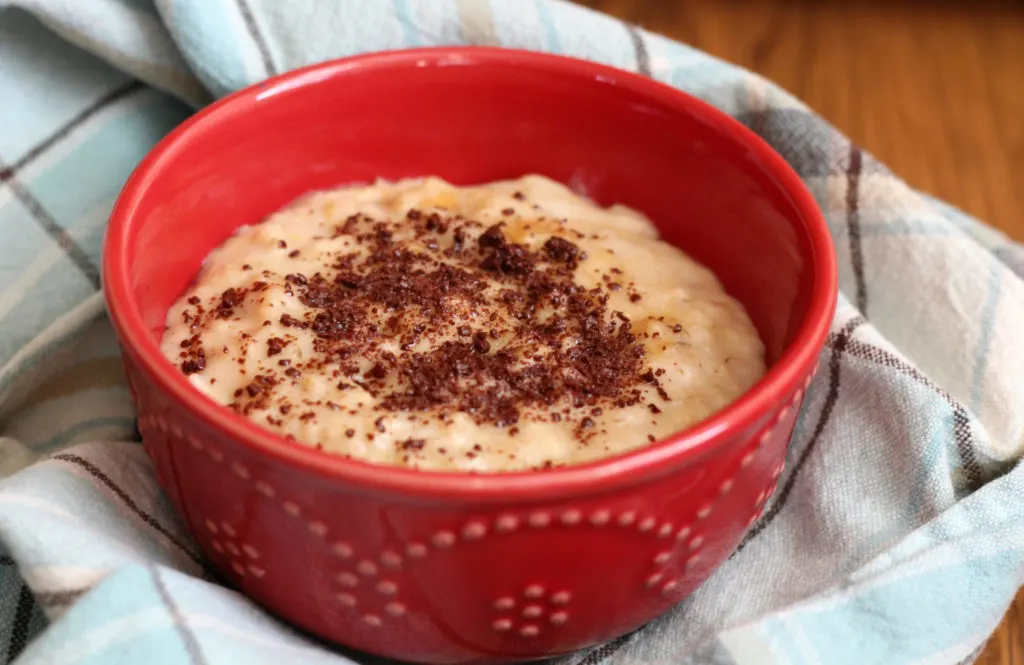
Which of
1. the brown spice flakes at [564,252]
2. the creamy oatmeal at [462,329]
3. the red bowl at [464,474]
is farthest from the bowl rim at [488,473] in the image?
the brown spice flakes at [564,252]

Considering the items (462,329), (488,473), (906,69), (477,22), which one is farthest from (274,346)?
(906,69)

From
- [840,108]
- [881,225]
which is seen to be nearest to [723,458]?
[881,225]

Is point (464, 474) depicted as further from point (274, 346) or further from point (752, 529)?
point (752, 529)

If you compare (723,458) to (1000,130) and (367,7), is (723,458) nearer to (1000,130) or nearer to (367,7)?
(367,7)

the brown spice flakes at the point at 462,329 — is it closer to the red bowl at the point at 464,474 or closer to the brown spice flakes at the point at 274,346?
the brown spice flakes at the point at 274,346

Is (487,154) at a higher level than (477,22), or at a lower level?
lower
